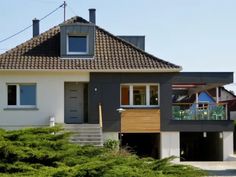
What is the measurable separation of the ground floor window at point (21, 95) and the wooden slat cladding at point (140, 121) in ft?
15.8

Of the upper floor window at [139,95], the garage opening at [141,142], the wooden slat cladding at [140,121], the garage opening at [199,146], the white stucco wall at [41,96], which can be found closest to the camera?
the white stucco wall at [41,96]

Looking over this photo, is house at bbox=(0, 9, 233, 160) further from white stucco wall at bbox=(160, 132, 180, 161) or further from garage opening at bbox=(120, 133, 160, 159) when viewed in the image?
garage opening at bbox=(120, 133, 160, 159)

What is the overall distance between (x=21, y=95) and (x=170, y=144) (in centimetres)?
818

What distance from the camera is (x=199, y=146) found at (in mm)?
37312

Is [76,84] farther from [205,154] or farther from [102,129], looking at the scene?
[205,154]

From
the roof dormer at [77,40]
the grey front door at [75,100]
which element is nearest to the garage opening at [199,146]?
the grey front door at [75,100]

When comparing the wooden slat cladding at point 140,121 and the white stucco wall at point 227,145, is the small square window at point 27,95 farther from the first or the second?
the white stucco wall at point 227,145

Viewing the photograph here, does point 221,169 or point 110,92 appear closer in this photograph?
point 221,169

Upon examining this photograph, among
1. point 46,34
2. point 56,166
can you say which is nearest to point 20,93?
point 46,34

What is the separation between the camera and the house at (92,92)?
31.0 meters

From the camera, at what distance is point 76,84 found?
1268 inches

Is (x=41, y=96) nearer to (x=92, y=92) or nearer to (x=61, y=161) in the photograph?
(x=92, y=92)

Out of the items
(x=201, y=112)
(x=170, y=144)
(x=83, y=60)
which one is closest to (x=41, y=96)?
(x=83, y=60)

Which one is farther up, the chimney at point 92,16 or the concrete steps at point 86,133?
the chimney at point 92,16
